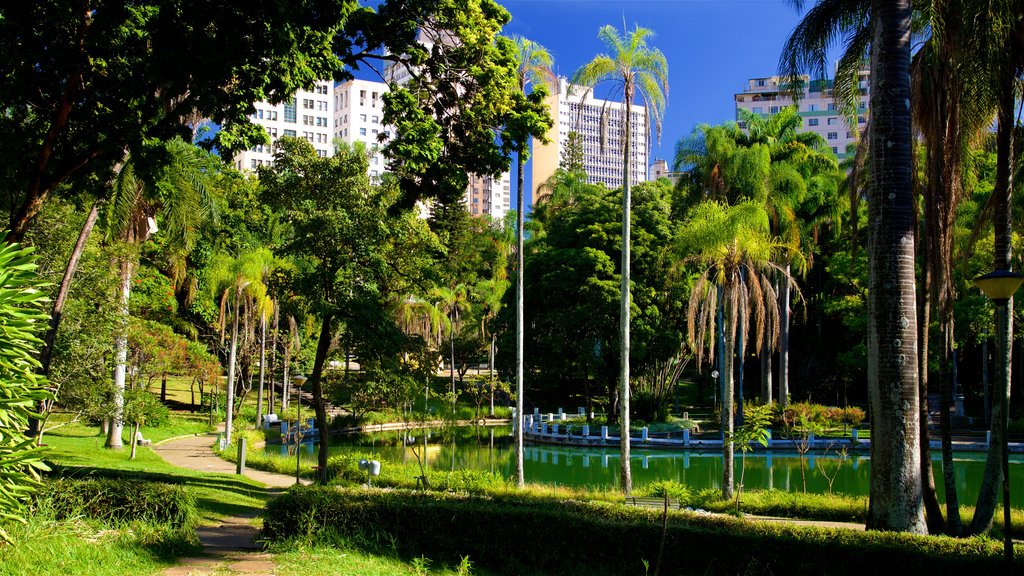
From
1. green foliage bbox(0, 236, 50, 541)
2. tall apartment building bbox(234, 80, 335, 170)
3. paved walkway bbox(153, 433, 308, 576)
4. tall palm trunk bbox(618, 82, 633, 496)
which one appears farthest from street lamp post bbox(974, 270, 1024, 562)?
tall apartment building bbox(234, 80, 335, 170)

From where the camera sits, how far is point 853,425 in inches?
1351

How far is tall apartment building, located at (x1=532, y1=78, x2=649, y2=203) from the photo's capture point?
19812mm

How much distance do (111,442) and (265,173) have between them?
38.3 feet

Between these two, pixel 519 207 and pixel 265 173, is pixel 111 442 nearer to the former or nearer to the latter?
pixel 265 173

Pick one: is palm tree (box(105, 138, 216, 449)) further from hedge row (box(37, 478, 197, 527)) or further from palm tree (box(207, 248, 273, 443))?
palm tree (box(207, 248, 273, 443))

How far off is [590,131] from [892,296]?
13664cm

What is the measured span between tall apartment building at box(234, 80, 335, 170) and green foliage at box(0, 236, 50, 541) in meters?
100

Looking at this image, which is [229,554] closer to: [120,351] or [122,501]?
[122,501]

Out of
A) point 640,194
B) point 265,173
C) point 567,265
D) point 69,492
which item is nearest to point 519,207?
point 265,173

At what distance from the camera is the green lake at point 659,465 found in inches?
912

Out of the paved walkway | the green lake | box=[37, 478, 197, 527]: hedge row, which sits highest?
box=[37, 478, 197, 527]: hedge row

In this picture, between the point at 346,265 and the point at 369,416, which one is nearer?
the point at 346,265

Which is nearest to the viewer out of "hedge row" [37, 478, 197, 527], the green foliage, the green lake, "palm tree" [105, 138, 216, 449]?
the green foliage

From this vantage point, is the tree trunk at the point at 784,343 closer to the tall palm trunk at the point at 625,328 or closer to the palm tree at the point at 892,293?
the tall palm trunk at the point at 625,328
